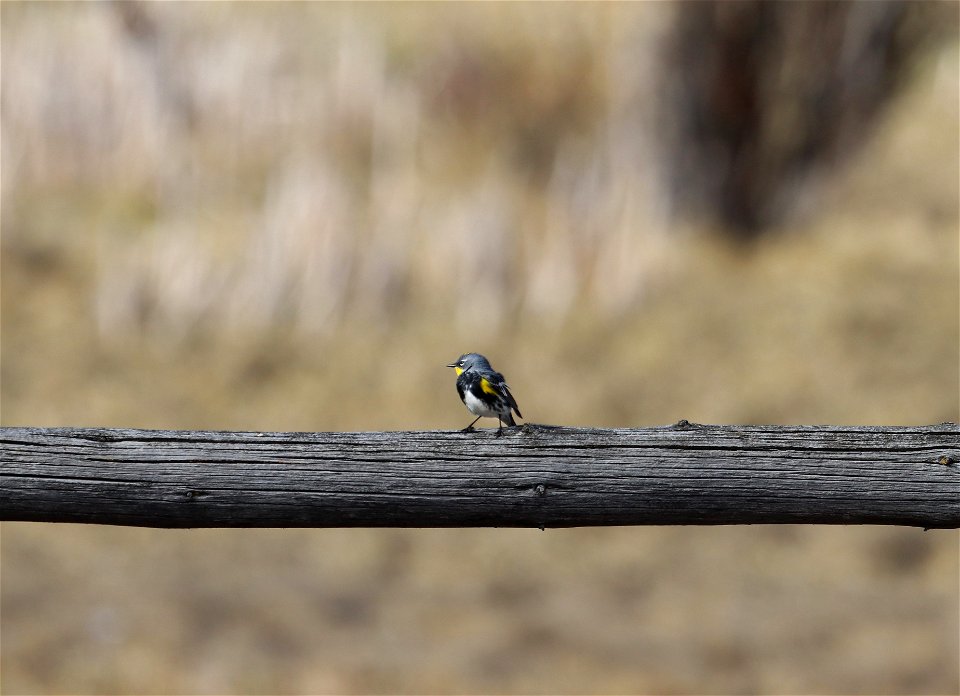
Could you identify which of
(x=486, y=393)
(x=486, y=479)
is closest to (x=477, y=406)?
(x=486, y=393)

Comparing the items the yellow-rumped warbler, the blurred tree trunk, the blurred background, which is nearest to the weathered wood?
the yellow-rumped warbler

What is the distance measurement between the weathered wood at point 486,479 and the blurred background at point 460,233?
315 inches

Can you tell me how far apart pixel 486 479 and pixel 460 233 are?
9626mm

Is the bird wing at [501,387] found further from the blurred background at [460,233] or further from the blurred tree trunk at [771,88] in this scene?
the blurred tree trunk at [771,88]

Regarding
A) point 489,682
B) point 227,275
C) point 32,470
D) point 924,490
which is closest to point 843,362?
point 489,682

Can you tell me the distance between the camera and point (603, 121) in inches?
467

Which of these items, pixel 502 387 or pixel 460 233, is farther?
pixel 460 233

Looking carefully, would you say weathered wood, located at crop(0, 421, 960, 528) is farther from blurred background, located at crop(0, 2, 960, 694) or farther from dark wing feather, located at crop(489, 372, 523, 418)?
blurred background, located at crop(0, 2, 960, 694)

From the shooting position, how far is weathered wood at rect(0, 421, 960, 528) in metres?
2.50

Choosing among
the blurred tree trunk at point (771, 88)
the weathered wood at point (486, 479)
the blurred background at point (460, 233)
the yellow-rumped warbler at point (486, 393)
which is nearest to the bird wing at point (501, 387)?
the yellow-rumped warbler at point (486, 393)

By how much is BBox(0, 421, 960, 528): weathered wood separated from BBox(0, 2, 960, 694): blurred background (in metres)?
8.01

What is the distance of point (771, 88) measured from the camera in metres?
11.6

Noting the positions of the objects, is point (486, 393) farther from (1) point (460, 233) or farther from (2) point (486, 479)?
(1) point (460, 233)

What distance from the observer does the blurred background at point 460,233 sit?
11180 mm
